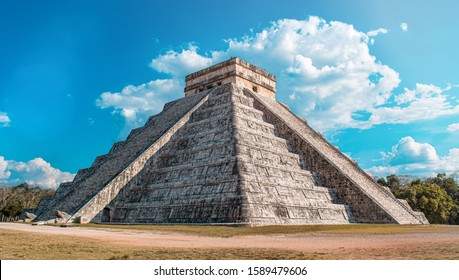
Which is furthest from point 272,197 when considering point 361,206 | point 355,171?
point 355,171

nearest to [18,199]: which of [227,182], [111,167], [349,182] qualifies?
[111,167]

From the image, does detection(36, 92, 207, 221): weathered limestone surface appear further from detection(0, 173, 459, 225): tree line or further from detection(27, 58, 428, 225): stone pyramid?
detection(0, 173, 459, 225): tree line

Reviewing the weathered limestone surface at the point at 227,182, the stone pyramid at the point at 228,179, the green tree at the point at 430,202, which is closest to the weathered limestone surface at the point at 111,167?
the stone pyramid at the point at 228,179

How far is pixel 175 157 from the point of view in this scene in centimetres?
2208

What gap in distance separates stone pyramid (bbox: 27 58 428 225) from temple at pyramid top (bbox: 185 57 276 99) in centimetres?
250

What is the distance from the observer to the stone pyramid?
16.8 meters

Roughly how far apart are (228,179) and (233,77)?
13.9m

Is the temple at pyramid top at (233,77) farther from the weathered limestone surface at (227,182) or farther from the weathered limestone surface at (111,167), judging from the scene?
the weathered limestone surface at (227,182)

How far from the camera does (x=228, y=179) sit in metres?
17.0

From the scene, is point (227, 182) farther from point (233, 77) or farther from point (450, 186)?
A: point (450, 186)

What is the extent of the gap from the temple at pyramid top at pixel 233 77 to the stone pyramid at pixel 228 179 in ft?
8.21

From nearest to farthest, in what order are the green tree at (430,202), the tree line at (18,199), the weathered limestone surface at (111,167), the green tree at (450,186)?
the weathered limestone surface at (111,167)
the green tree at (430,202)
the green tree at (450,186)
the tree line at (18,199)

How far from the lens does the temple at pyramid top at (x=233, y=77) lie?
29562 millimetres
